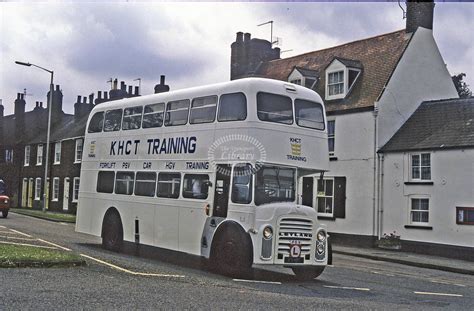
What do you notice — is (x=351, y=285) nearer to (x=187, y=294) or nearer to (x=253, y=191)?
(x=253, y=191)

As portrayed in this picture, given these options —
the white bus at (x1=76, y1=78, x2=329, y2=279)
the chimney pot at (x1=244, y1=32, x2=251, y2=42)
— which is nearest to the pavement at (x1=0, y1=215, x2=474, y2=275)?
the white bus at (x1=76, y1=78, x2=329, y2=279)

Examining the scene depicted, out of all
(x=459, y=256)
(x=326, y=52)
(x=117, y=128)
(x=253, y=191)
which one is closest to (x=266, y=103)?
(x=253, y=191)

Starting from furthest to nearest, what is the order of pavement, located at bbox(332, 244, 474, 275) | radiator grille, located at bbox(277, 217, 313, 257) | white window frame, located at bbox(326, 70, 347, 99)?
white window frame, located at bbox(326, 70, 347, 99), pavement, located at bbox(332, 244, 474, 275), radiator grille, located at bbox(277, 217, 313, 257)

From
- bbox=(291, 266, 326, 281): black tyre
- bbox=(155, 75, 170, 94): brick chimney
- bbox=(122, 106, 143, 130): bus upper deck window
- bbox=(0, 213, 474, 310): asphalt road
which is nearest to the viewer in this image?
bbox=(0, 213, 474, 310): asphalt road

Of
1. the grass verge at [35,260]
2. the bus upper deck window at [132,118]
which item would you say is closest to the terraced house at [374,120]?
the bus upper deck window at [132,118]

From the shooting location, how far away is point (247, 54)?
37.2 m

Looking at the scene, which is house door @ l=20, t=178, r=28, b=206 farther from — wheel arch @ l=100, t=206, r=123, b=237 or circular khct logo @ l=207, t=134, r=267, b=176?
circular khct logo @ l=207, t=134, r=267, b=176

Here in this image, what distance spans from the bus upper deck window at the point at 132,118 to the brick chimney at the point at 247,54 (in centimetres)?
1968

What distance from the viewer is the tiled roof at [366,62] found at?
27531 mm

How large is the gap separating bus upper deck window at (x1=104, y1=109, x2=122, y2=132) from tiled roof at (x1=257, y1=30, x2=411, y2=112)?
12.7 m

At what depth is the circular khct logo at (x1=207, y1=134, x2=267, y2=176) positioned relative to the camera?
13.3 meters

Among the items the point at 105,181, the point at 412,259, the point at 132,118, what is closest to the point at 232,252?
the point at 132,118

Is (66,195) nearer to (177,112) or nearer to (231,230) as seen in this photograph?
(177,112)

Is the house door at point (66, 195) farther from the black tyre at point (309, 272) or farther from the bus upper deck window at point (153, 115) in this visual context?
the black tyre at point (309, 272)
